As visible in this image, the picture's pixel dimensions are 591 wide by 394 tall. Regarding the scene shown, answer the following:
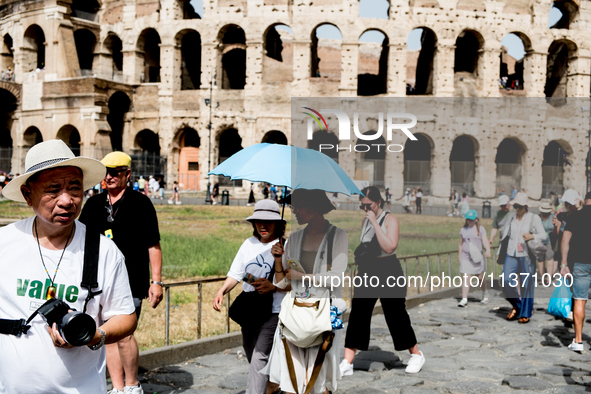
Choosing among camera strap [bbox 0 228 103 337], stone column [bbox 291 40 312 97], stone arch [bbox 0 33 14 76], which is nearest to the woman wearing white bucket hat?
camera strap [bbox 0 228 103 337]

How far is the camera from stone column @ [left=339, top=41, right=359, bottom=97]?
30.3 m

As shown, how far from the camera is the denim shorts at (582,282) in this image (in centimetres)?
586

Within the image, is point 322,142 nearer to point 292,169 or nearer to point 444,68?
point 292,169

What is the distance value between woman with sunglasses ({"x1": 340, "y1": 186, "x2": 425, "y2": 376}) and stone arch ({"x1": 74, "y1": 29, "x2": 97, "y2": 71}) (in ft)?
108

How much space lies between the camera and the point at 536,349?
595cm

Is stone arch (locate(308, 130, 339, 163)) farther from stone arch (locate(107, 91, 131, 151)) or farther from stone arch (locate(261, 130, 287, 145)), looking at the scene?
stone arch (locate(107, 91, 131, 151))

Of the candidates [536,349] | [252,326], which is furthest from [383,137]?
[536,349]

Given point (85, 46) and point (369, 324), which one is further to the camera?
point (85, 46)

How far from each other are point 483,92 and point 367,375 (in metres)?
28.4

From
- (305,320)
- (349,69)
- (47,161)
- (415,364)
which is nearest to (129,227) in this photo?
(305,320)

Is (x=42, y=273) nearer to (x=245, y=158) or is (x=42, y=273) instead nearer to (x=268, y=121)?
(x=245, y=158)

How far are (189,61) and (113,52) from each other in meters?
4.44

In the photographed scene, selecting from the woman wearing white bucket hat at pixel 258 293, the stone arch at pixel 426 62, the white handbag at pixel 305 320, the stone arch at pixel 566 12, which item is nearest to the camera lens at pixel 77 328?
the white handbag at pixel 305 320

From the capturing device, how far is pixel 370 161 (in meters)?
4.72
